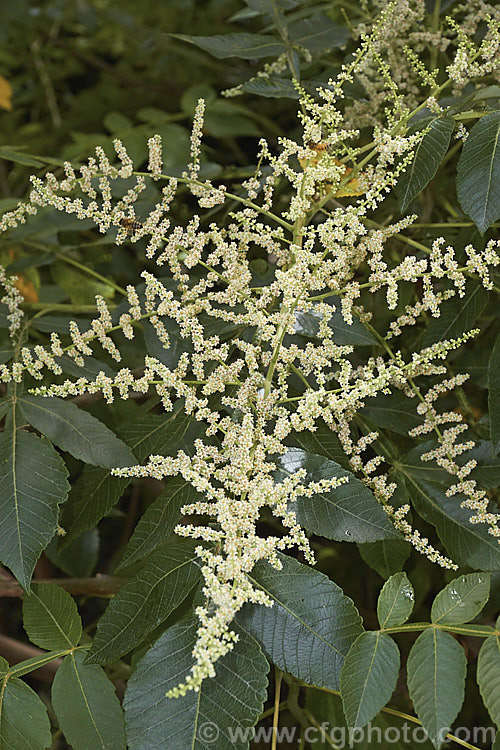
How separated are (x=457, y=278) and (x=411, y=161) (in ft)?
0.60

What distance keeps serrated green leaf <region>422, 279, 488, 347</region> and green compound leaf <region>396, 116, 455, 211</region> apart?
21 centimetres

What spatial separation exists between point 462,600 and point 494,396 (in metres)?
0.28

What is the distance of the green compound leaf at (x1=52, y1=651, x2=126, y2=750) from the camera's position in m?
0.87

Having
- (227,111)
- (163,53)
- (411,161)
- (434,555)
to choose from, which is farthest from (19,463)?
(163,53)

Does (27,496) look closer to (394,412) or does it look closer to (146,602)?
(146,602)

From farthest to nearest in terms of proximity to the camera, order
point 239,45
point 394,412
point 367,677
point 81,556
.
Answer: point 81,556
point 239,45
point 394,412
point 367,677

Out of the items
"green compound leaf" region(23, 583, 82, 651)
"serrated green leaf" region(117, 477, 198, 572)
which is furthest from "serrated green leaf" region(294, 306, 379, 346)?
"green compound leaf" region(23, 583, 82, 651)

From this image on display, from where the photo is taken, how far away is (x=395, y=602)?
86 cm

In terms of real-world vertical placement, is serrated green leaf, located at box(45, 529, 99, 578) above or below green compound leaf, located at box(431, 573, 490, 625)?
below

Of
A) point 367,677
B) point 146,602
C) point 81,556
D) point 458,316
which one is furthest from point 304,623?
point 81,556

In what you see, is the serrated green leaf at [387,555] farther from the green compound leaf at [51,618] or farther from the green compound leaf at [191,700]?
the green compound leaf at [51,618]

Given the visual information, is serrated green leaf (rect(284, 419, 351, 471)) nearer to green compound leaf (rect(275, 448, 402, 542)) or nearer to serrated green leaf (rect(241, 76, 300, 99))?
green compound leaf (rect(275, 448, 402, 542))

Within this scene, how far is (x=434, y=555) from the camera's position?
894mm

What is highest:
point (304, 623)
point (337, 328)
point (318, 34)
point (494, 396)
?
point (318, 34)
